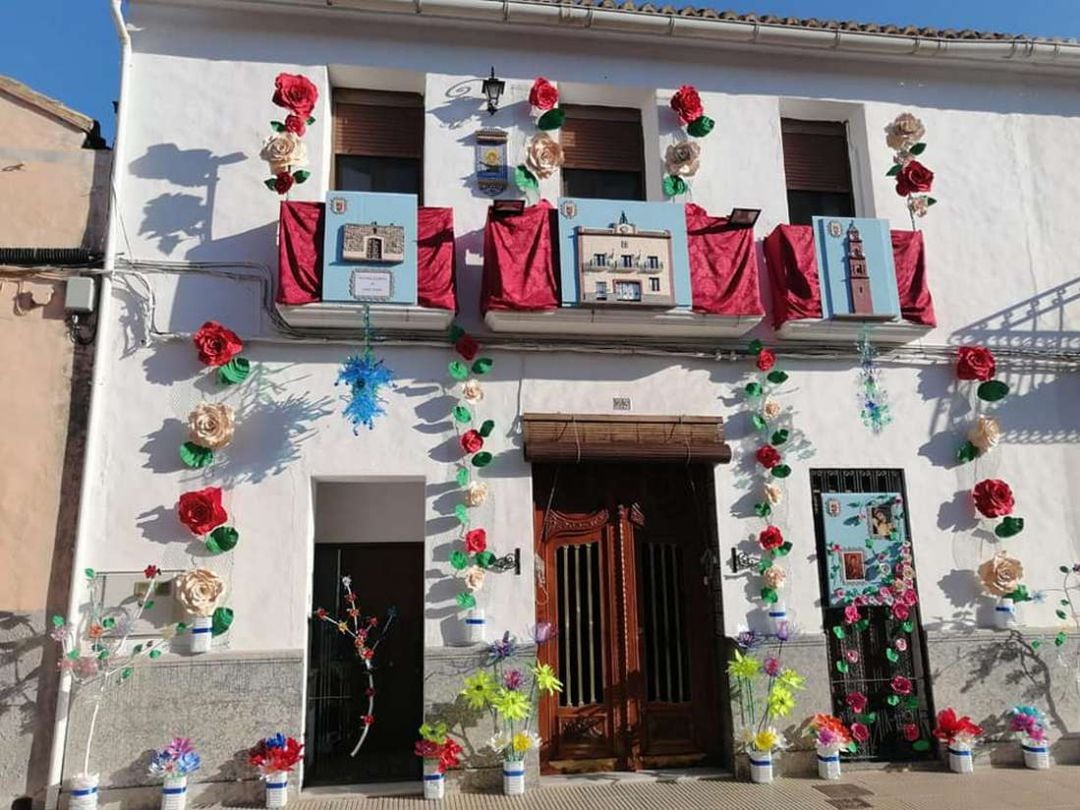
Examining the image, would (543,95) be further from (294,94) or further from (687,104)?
(294,94)

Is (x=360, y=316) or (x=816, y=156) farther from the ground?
(x=816, y=156)

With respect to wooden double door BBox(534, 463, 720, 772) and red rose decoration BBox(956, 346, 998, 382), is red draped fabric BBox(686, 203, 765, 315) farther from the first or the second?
red rose decoration BBox(956, 346, 998, 382)

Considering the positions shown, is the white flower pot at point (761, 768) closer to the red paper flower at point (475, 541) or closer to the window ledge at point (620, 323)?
the red paper flower at point (475, 541)

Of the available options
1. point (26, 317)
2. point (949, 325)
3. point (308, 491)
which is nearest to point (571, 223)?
point (308, 491)

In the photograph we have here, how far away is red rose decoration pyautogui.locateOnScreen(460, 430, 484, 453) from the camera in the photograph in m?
6.78

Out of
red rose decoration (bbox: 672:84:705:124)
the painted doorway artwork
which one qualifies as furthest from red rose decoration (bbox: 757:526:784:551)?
red rose decoration (bbox: 672:84:705:124)

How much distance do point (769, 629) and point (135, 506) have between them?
5.50 m

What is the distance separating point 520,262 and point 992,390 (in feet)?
15.4

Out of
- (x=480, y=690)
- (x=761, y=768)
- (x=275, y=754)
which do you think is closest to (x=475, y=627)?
(x=480, y=690)

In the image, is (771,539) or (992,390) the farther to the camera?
(992,390)

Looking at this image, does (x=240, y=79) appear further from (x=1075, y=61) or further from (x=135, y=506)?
(x=1075, y=61)

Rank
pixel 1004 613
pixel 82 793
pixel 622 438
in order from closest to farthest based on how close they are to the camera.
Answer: pixel 82 793
pixel 622 438
pixel 1004 613

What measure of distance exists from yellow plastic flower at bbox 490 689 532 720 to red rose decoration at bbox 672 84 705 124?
18.3 feet

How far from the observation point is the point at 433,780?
6.18 meters
